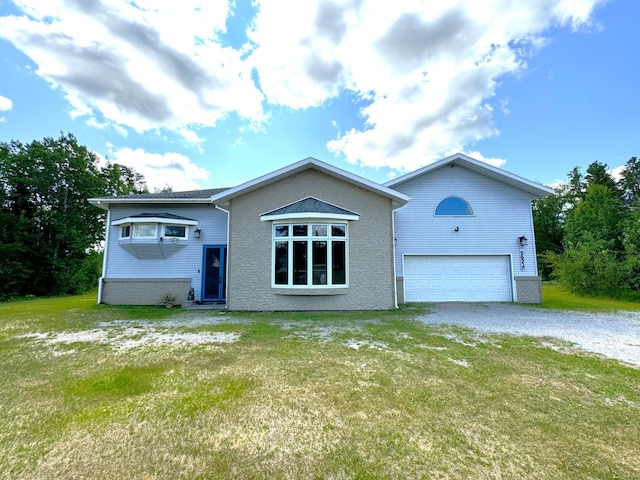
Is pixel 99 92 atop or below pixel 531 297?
atop

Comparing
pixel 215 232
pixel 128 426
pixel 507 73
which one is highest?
pixel 507 73

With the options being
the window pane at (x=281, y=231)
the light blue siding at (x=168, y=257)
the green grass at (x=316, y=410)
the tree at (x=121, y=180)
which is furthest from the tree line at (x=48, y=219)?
the window pane at (x=281, y=231)

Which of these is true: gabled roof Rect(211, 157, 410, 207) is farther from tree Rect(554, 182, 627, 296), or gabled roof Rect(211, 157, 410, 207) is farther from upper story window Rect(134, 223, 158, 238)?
tree Rect(554, 182, 627, 296)

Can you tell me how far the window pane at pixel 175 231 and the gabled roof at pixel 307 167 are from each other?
8.85 ft

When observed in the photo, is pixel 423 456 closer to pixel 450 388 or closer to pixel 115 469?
pixel 450 388

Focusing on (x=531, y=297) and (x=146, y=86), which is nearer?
(x=531, y=297)

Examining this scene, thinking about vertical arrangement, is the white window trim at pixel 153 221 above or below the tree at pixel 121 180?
below

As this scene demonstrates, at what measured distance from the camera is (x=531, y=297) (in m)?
11.0

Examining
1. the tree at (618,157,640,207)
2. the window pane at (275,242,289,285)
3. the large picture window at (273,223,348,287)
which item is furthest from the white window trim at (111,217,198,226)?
the tree at (618,157,640,207)

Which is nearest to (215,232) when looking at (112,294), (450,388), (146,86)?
(112,294)

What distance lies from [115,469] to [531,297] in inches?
530

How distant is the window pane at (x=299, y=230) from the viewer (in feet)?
Answer: 28.6

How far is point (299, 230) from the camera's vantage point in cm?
877

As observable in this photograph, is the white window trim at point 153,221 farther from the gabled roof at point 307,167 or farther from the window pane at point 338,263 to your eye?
the window pane at point 338,263
